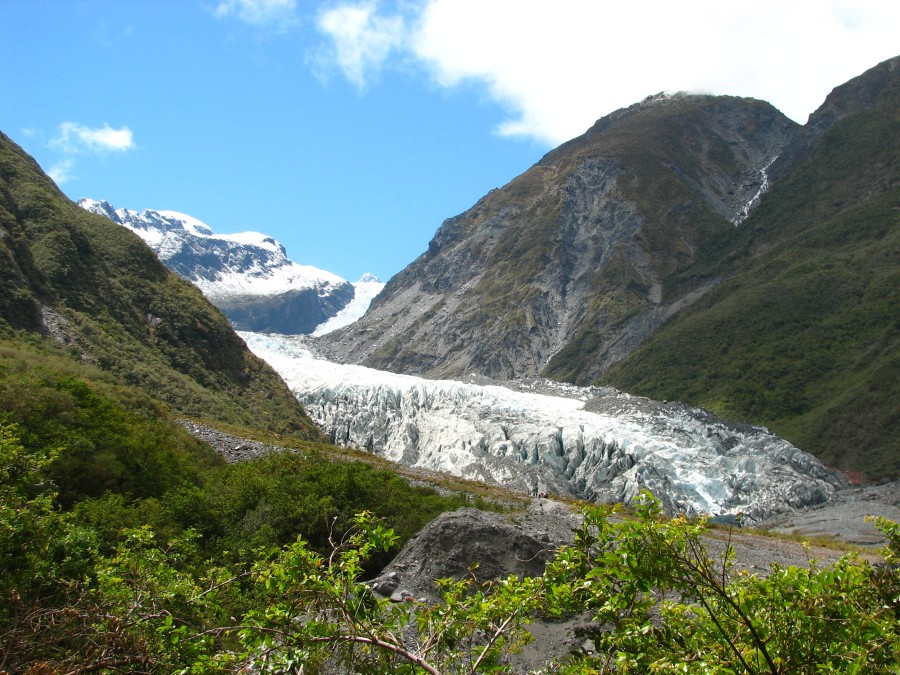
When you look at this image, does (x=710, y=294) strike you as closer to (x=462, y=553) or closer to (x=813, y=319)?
(x=813, y=319)

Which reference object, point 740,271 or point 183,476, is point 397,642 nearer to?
point 183,476

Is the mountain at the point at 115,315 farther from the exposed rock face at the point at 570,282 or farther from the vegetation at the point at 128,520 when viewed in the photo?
the exposed rock face at the point at 570,282

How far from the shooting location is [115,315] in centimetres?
4725

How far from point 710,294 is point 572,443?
319ft

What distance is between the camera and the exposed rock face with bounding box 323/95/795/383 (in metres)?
146

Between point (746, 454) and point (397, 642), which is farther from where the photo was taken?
point (746, 454)

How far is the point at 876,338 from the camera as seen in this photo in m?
90.6

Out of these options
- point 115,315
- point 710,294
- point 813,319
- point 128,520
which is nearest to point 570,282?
point 710,294

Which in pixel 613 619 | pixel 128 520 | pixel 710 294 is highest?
pixel 710 294

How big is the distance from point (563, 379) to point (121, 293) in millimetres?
98476

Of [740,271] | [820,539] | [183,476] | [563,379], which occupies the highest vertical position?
[740,271]

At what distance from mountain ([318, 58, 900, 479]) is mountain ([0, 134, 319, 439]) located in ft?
214

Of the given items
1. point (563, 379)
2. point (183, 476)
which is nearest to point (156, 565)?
point (183, 476)

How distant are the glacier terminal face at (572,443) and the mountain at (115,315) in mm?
7871
